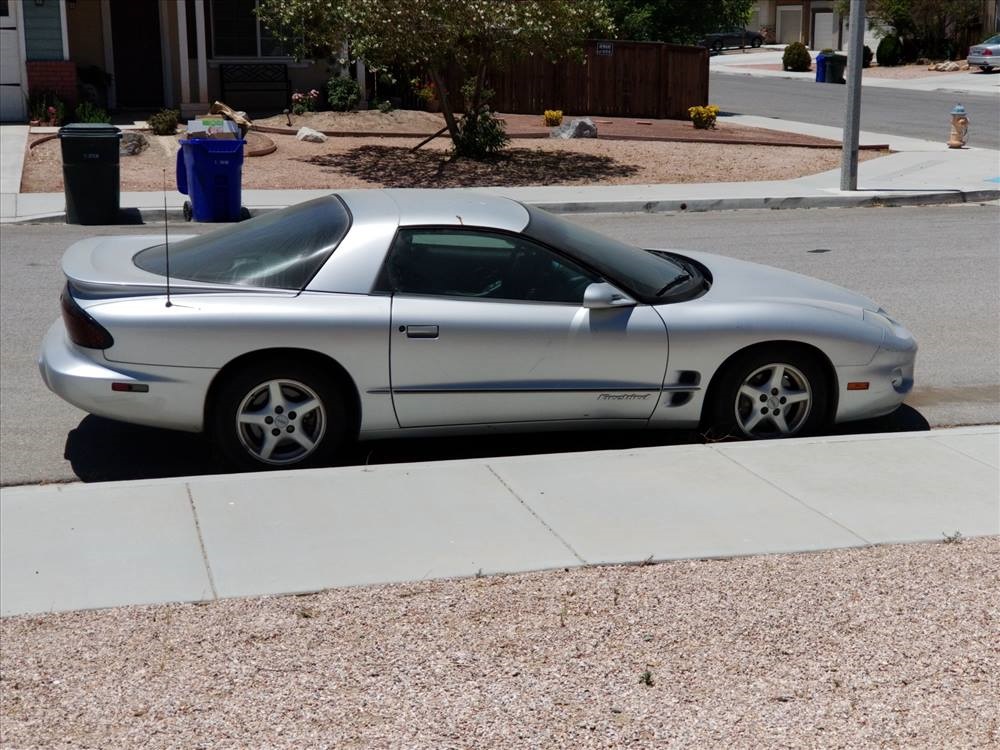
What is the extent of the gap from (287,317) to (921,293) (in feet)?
23.8

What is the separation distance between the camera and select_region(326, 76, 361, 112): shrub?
2673cm

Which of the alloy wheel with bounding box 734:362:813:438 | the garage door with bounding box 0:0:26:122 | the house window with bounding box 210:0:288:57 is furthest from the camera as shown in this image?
the house window with bounding box 210:0:288:57

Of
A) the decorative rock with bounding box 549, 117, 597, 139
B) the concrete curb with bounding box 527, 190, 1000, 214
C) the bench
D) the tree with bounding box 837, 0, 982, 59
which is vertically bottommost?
the concrete curb with bounding box 527, 190, 1000, 214

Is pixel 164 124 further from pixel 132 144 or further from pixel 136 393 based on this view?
pixel 136 393

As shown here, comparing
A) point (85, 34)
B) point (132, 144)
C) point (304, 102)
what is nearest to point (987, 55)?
point (304, 102)

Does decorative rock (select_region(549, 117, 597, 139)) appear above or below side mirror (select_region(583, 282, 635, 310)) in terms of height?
above

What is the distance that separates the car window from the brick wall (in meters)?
20.4

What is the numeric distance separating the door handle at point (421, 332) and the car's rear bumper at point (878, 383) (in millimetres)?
2287

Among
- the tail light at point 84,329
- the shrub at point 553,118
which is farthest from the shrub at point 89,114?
the tail light at point 84,329

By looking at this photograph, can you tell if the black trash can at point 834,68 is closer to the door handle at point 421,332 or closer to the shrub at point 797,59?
the shrub at point 797,59

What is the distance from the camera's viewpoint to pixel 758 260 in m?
13.9

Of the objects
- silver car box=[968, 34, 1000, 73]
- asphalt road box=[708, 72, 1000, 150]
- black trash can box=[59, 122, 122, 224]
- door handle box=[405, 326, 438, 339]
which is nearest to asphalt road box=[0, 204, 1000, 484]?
black trash can box=[59, 122, 122, 224]

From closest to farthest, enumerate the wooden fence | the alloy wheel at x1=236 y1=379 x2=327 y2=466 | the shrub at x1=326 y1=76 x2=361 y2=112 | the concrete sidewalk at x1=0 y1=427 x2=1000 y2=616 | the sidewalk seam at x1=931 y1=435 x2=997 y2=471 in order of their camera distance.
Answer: the concrete sidewalk at x1=0 y1=427 x2=1000 y2=616 < the alloy wheel at x1=236 y1=379 x2=327 y2=466 < the sidewalk seam at x1=931 y1=435 x2=997 y2=471 < the shrub at x1=326 y1=76 x2=361 y2=112 < the wooden fence

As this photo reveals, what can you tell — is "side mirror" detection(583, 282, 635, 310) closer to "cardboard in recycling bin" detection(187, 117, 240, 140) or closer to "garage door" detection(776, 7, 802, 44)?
"cardboard in recycling bin" detection(187, 117, 240, 140)
